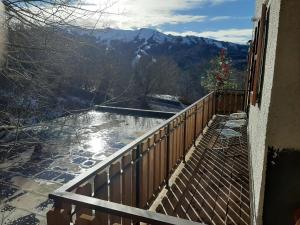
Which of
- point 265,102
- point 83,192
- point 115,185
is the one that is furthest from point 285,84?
point 83,192

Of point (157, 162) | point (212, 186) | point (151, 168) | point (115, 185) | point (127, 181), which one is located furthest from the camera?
point (212, 186)

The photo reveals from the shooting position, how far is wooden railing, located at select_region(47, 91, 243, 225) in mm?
1851

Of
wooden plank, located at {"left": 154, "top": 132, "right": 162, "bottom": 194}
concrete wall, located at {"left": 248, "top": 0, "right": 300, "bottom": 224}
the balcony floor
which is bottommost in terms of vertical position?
the balcony floor

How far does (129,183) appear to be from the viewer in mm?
2783

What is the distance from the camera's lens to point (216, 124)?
8188mm

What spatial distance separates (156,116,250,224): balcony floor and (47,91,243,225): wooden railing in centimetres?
24

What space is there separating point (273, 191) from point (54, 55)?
12.1 ft

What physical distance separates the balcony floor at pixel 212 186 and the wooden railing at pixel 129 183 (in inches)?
9.6

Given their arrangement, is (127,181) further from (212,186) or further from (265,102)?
(212,186)

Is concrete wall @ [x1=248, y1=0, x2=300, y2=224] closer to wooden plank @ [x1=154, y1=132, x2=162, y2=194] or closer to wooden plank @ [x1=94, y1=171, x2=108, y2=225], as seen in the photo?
wooden plank @ [x1=94, y1=171, x2=108, y2=225]

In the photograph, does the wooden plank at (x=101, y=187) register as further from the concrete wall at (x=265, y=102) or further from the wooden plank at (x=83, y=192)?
the concrete wall at (x=265, y=102)

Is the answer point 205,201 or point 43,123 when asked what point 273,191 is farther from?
point 43,123

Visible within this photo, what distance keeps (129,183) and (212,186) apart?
186 cm

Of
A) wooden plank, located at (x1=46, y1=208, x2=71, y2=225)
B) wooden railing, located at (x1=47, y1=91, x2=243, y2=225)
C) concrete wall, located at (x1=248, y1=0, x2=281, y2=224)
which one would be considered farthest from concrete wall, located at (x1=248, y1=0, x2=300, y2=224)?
wooden plank, located at (x1=46, y1=208, x2=71, y2=225)
